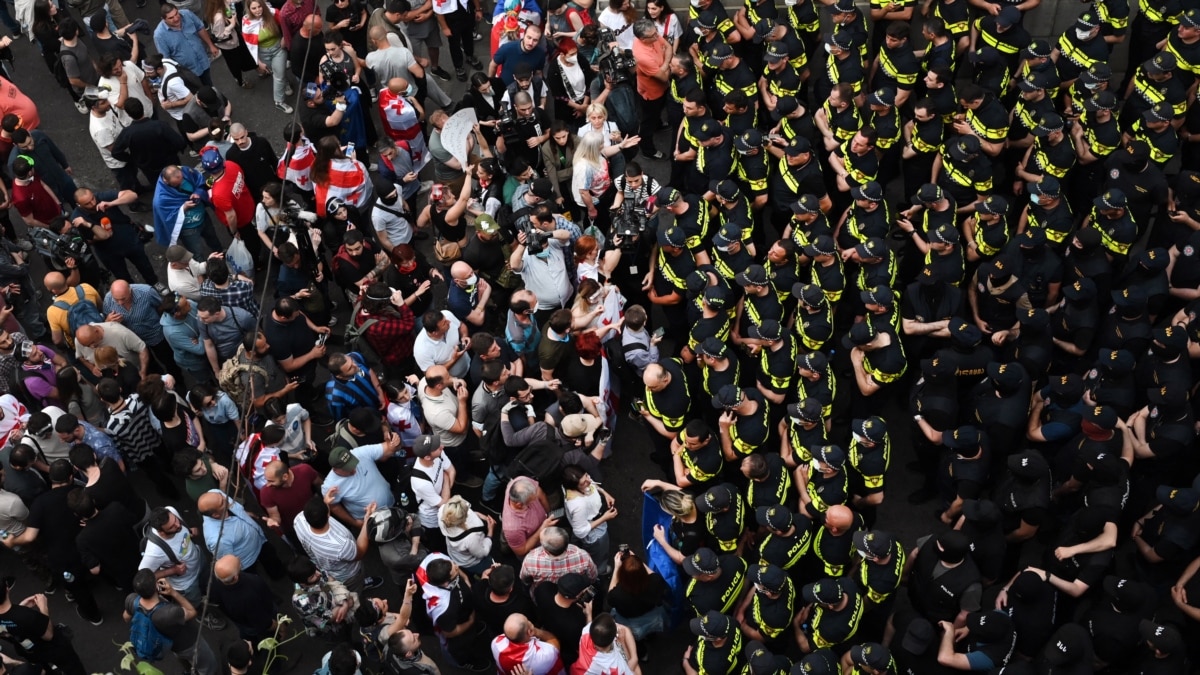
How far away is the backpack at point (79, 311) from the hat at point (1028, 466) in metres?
7.56

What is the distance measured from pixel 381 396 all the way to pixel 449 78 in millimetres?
5512

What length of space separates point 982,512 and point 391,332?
4908 mm

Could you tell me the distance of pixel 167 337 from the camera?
35.0 feet

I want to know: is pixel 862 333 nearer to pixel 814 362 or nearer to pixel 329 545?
pixel 814 362

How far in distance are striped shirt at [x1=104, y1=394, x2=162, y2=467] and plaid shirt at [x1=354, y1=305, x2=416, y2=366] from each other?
1863 mm

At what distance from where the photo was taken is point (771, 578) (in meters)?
8.06

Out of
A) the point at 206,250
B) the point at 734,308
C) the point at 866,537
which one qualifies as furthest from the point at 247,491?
the point at 866,537

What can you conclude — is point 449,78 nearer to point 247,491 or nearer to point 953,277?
point 247,491

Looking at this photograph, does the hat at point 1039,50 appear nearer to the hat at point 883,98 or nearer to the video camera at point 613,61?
the hat at point 883,98

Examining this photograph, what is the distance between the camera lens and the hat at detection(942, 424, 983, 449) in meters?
9.05

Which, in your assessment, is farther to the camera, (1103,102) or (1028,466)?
(1103,102)

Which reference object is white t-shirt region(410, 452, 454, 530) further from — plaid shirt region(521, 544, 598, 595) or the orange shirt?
the orange shirt

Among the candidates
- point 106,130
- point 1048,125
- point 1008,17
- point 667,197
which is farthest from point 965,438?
point 106,130

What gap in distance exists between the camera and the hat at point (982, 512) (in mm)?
8430
